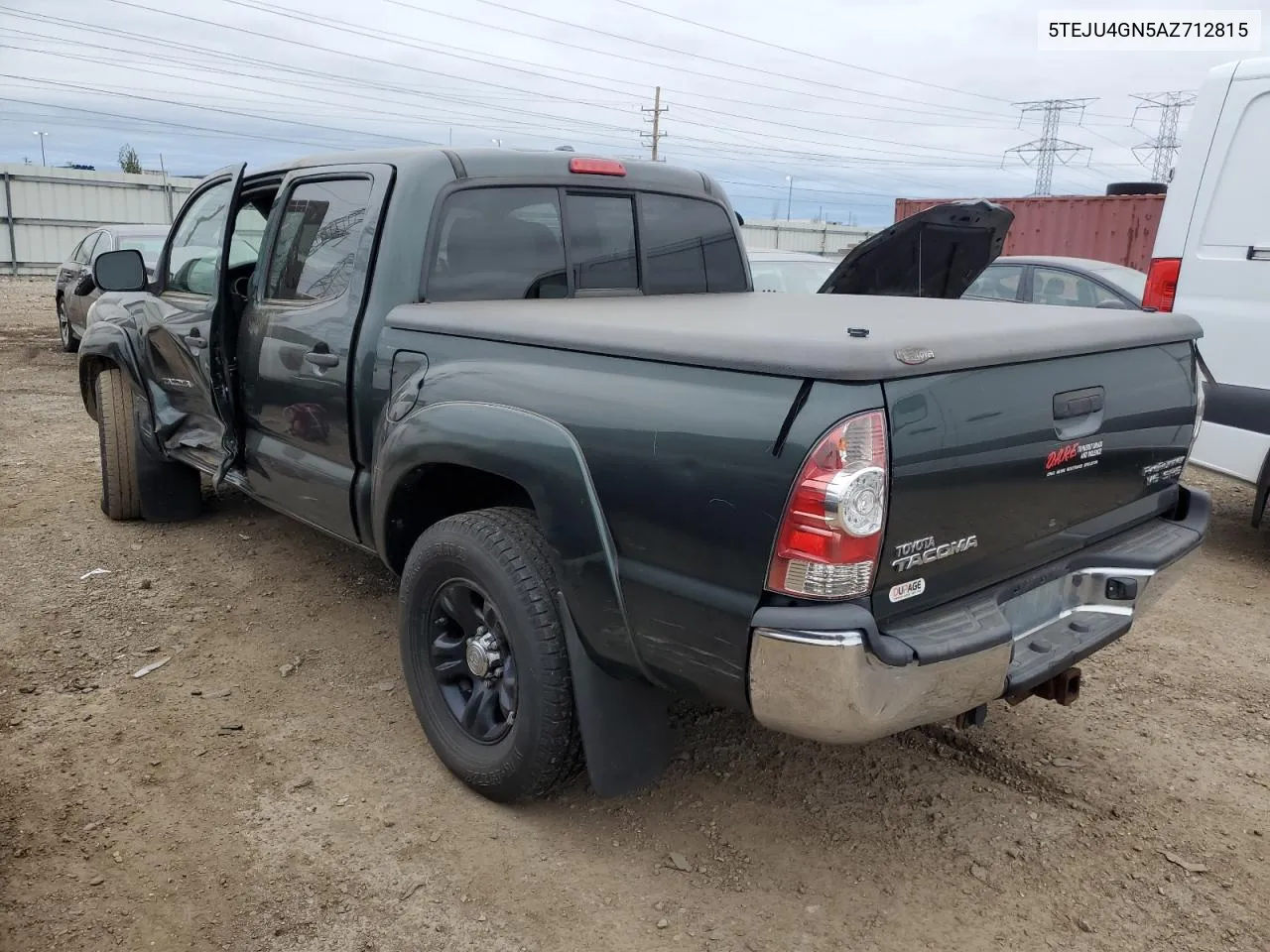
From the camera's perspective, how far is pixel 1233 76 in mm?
5125

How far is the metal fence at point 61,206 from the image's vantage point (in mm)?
24422

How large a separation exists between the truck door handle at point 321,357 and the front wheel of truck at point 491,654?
0.82 meters

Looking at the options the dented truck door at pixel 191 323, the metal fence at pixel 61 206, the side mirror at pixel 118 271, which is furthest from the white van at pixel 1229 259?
the metal fence at pixel 61 206

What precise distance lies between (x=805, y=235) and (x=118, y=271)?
3011 cm

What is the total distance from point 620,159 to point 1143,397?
2253 millimetres

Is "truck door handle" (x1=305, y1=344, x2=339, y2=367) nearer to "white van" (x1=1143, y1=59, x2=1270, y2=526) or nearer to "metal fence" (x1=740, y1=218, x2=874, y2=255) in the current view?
"white van" (x1=1143, y1=59, x2=1270, y2=526)

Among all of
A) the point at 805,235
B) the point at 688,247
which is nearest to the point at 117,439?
the point at 688,247

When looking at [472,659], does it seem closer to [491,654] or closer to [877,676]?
[491,654]

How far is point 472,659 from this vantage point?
116 inches

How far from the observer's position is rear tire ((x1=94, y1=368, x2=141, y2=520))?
5.36 m

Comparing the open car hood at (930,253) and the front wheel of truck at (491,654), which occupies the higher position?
the open car hood at (930,253)

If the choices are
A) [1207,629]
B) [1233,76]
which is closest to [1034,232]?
[1233,76]

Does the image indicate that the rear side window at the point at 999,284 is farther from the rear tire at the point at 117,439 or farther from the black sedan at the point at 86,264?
the black sedan at the point at 86,264

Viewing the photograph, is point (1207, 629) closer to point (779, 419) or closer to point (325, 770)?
point (779, 419)
